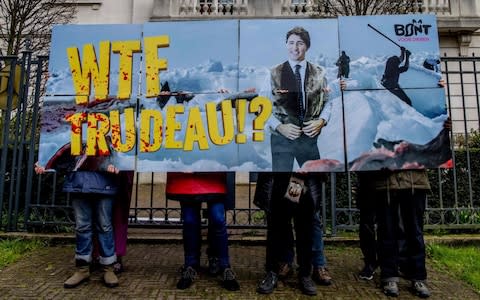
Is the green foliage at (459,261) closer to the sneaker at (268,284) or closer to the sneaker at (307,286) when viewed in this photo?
the sneaker at (307,286)

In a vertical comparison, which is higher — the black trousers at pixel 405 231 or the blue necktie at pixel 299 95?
the blue necktie at pixel 299 95

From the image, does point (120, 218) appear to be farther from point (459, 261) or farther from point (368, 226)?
point (459, 261)

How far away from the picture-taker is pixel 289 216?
4.11 meters

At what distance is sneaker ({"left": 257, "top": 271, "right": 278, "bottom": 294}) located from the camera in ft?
13.0

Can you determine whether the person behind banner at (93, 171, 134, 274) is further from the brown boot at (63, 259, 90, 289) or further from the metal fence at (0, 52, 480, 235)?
the metal fence at (0, 52, 480, 235)

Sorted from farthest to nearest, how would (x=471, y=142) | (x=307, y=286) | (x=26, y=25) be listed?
(x=26, y=25)
(x=471, y=142)
(x=307, y=286)

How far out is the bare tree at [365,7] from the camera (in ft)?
32.5

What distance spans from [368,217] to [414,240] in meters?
0.52

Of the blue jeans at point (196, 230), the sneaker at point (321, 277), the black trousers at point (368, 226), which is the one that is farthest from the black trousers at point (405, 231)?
the blue jeans at point (196, 230)

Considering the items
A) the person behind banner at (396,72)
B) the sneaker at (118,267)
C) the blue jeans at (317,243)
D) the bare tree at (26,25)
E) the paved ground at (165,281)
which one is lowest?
the paved ground at (165,281)

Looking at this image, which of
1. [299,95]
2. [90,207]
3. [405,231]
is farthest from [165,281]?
[405,231]

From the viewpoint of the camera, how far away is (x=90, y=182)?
404 cm

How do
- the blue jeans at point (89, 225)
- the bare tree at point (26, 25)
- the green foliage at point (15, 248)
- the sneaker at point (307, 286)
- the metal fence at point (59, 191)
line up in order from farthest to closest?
the bare tree at point (26, 25) < the metal fence at point (59, 191) < the green foliage at point (15, 248) < the blue jeans at point (89, 225) < the sneaker at point (307, 286)

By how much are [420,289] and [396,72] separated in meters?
2.14
